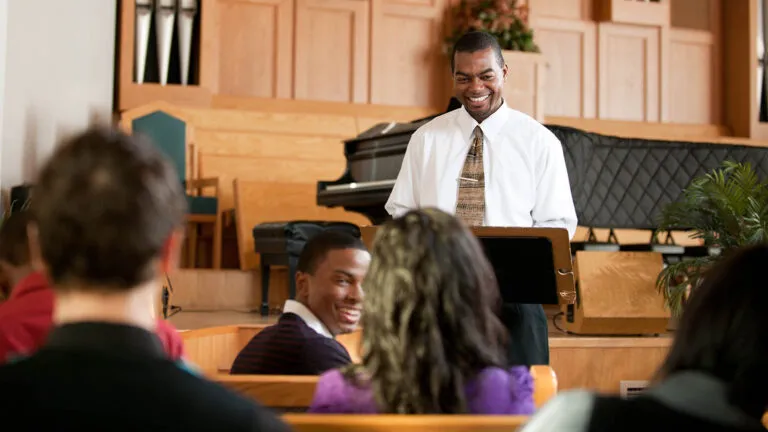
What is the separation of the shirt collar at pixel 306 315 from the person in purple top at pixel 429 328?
1.03 meters

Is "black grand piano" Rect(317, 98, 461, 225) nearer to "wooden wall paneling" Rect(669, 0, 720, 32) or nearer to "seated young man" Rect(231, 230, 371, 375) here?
"seated young man" Rect(231, 230, 371, 375)

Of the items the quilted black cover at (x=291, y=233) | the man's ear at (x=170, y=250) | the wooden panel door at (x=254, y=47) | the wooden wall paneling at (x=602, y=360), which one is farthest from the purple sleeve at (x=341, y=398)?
the wooden panel door at (x=254, y=47)

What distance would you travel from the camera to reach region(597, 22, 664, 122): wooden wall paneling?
9445mm

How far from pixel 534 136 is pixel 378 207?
287 cm

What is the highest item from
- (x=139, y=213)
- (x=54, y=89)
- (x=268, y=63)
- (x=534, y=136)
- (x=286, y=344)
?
(x=268, y=63)

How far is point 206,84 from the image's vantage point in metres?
8.50

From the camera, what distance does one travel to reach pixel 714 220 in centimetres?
543

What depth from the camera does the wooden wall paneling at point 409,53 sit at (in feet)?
29.3

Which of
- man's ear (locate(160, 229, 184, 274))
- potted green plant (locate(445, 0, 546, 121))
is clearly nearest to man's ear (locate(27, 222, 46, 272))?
man's ear (locate(160, 229, 184, 274))

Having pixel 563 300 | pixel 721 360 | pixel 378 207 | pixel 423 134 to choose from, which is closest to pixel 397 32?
pixel 378 207

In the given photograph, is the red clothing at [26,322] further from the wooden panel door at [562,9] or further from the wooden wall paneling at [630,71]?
the wooden wall paneling at [630,71]

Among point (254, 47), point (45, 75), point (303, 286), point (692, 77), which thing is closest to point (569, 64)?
point (692, 77)

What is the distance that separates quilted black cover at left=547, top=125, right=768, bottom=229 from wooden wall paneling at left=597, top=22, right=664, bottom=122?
269cm

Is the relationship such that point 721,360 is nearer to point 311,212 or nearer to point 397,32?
point 311,212
